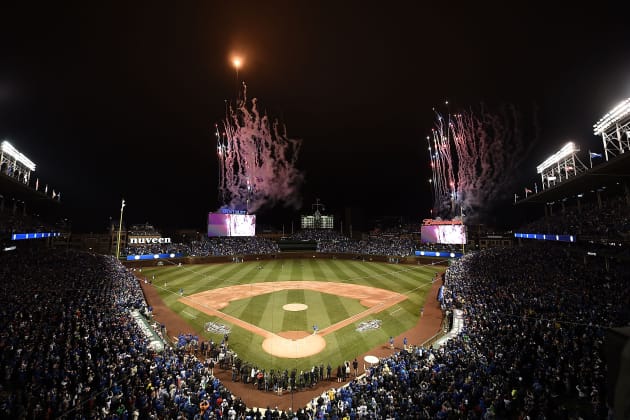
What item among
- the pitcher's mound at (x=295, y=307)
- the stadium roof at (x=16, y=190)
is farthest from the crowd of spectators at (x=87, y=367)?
the stadium roof at (x=16, y=190)

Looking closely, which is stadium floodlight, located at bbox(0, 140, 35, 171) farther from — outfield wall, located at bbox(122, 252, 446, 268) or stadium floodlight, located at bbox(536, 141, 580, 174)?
stadium floodlight, located at bbox(536, 141, 580, 174)

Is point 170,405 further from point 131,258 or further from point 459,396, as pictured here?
point 131,258

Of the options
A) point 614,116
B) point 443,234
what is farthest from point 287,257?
point 614,116

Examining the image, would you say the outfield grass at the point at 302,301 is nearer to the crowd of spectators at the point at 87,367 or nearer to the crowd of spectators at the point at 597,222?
the crowd of spectators at the point at 87,367

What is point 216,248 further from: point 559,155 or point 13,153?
point 559,155

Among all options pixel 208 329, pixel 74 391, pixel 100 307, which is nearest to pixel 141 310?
pixel 100 307
